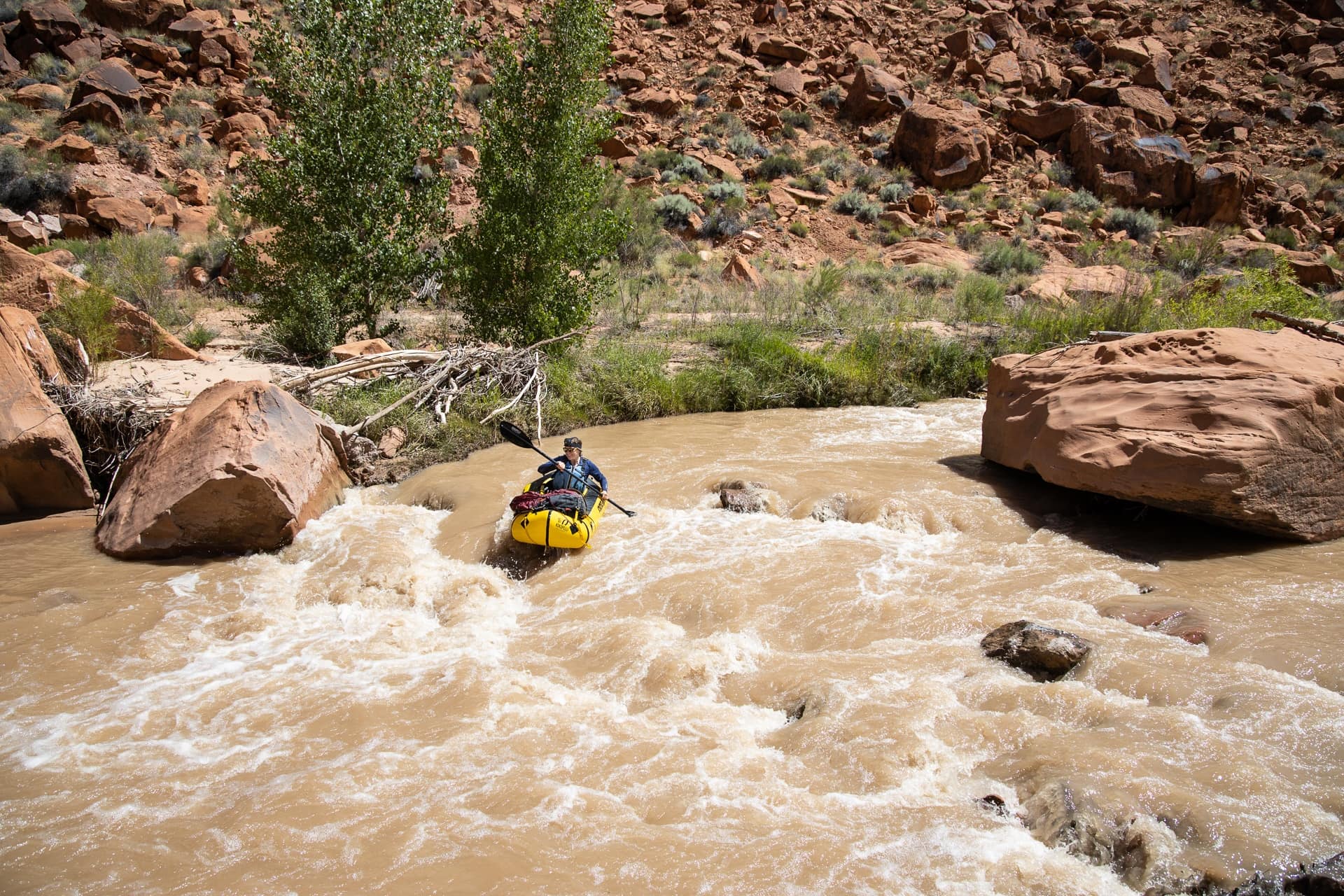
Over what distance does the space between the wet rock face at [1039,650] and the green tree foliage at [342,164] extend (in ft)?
32.3

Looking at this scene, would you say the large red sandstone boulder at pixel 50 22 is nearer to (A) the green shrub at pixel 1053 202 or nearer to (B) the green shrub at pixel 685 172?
(B) the green shrub at pixel 685 172

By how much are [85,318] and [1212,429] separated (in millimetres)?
11334

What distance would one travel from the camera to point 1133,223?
21.6 metres

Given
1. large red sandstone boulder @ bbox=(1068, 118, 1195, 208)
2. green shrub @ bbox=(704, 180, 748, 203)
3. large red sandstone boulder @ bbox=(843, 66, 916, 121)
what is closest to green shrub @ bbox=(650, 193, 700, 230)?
green shrub @ bbox=(704, 180, 748, 203)

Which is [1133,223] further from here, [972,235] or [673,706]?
[673,706]

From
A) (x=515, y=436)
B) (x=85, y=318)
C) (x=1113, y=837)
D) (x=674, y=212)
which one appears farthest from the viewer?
(x=674, y=212)

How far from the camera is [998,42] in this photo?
29.1 metres

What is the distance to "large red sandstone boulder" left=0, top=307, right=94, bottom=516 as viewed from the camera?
7207mm

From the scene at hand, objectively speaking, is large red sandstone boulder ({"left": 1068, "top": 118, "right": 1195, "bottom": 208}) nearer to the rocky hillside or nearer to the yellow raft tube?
the rocky hillside

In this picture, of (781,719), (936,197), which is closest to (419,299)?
(781,719)

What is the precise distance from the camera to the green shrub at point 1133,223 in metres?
21.4

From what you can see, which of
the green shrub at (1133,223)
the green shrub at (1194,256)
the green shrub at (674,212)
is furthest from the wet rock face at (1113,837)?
the green shrub at (1133,223)

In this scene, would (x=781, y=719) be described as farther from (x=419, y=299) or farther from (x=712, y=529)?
(x=419, y=299)

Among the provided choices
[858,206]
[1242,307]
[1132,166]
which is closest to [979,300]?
[1242,307]
